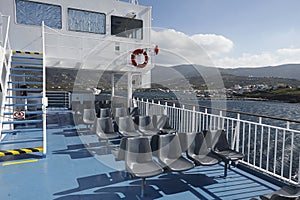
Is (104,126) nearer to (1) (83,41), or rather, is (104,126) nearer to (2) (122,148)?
(2) (122,148)

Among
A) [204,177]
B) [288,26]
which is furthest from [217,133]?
[288,26]

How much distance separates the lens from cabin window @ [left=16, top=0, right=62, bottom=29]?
606 centimetres

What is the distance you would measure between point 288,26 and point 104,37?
5920 mm

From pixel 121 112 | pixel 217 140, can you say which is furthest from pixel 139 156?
pixel 121 112

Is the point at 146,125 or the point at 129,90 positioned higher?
the point at 129,90

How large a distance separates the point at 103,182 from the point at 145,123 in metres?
1.81

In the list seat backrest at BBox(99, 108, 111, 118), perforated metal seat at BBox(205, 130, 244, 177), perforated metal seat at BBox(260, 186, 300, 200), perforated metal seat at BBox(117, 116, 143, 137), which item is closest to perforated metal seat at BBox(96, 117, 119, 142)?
perforated metal seat at BBox(117, 116, 143, 137)

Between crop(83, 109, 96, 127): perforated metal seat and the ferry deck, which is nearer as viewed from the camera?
the ferry deck

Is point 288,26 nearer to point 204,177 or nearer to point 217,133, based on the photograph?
point 217,133

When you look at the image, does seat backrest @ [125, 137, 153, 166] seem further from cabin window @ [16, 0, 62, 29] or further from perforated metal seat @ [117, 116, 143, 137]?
cabin window @ [16, 0, 62, 29]

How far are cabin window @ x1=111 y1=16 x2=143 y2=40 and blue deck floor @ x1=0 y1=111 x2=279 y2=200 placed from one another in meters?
5.46

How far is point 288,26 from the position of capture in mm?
5766

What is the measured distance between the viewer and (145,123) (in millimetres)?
4441

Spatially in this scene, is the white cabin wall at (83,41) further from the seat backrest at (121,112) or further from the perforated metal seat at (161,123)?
the perforated metal seat at (161,123)
